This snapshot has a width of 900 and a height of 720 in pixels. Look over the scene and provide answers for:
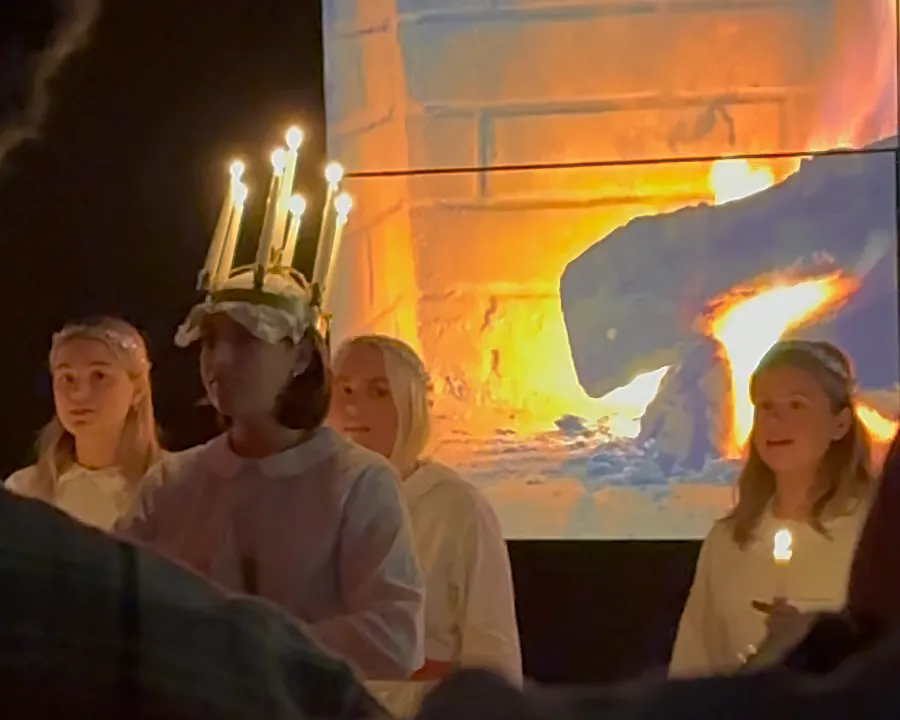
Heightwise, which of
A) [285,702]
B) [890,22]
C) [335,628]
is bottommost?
[335,628]

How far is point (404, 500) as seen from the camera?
0.83 metres

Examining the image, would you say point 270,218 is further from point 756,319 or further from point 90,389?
point 756,319

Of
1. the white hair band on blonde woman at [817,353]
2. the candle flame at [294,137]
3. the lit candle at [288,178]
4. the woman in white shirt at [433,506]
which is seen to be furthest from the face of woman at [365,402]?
the white hair band on blonde woman at [817,353]

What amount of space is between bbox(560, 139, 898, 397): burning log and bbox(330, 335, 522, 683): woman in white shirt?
0.16 metres

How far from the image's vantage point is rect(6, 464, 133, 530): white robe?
2.86 feet

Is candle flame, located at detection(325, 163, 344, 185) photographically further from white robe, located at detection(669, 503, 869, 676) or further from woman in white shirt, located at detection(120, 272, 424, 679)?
white robe, located at detection(669, 503, 869, 676)

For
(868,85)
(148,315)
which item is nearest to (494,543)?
(148,315)

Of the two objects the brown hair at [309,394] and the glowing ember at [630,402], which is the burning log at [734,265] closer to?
the glowing ember at [630,402]

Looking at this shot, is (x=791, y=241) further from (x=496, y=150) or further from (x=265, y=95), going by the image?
(x=265, y=95)

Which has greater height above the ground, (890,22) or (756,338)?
(890,22)

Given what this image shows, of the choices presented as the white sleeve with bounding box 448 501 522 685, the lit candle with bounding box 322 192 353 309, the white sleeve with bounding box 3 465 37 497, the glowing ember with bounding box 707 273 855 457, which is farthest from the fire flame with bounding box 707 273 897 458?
the white sleeve with bounding box 3 465 37 497

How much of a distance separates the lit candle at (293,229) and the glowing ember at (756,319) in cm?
35

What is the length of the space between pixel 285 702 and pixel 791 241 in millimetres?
924

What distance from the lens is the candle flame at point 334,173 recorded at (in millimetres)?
1043
